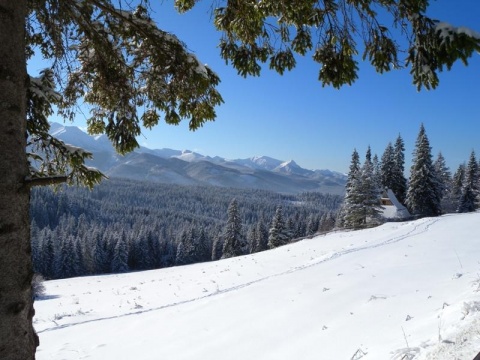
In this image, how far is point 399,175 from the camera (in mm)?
49281

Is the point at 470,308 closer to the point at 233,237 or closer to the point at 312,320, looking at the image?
the point at 312,320

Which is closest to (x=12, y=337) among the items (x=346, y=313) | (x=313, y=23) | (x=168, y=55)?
(x=168, y=55)

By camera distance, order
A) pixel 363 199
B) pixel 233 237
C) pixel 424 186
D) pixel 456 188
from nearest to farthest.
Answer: pixel 363 199 < pixel 424 186 < pixel 233 237 < pixel 456 188

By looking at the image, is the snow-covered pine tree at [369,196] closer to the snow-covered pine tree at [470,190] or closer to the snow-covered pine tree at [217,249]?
the snow-covered pine tree at [470,190]

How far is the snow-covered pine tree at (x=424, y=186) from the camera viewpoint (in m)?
40.8

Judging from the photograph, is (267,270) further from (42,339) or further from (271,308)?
(42,339)

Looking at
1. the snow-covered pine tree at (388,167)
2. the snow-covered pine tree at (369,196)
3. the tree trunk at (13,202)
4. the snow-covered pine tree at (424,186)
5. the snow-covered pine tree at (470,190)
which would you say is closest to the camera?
the tree trunk at (13,202)

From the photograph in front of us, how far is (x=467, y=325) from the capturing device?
3.91 metres

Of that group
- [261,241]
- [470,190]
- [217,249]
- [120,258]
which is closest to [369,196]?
[470,190]

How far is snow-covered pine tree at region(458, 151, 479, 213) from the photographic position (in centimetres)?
4692

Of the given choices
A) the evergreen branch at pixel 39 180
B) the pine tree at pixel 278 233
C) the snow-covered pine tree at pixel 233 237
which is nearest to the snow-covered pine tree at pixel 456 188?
the pine tree at pixel 278 233

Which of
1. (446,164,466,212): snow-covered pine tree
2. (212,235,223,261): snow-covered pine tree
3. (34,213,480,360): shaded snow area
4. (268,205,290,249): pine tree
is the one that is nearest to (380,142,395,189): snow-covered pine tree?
(268,205,290,249): pine tree

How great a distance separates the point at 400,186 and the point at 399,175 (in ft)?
5.56

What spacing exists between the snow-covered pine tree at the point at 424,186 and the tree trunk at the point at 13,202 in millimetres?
45453
